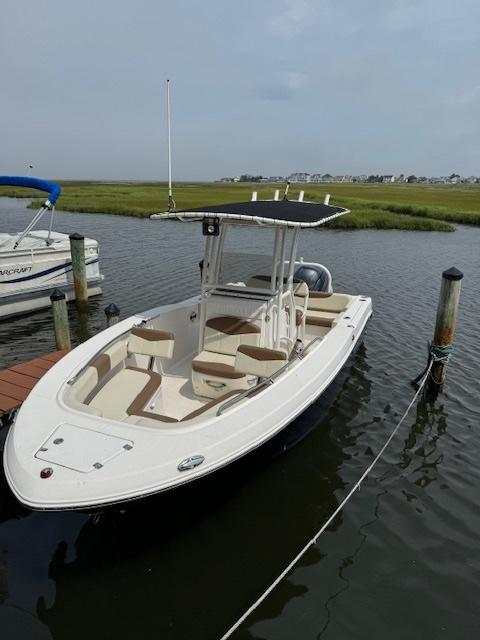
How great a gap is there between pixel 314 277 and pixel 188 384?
498 cm

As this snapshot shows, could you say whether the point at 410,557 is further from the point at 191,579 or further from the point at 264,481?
the point at 191,579

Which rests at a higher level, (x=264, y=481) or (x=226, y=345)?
(x=226, y=345)

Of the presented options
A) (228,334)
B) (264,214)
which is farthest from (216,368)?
(264,214)

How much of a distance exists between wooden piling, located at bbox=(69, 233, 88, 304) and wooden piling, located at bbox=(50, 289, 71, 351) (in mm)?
3725

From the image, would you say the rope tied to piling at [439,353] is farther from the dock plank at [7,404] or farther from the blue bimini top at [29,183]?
the blue bimini top at [29,183]

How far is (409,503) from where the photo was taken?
18.7 feet

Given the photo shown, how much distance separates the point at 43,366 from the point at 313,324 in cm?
492

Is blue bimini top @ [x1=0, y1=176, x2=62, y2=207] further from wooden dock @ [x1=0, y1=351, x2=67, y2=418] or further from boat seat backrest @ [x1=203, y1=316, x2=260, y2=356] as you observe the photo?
boat seat backrest @ [x1=203, y1=316, x2=260, y2=356]

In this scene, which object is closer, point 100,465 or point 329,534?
point 100,465

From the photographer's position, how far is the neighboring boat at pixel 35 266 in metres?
12.2

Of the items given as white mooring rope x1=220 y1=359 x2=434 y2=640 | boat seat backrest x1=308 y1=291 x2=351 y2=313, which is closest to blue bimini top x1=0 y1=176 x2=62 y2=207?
boat seat backrest x1=308 y1=291 x2=351 y2=313

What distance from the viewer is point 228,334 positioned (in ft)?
22.0

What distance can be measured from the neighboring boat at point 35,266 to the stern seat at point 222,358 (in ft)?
25.4

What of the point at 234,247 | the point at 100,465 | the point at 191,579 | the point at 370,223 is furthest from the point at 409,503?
the point at 370,223
